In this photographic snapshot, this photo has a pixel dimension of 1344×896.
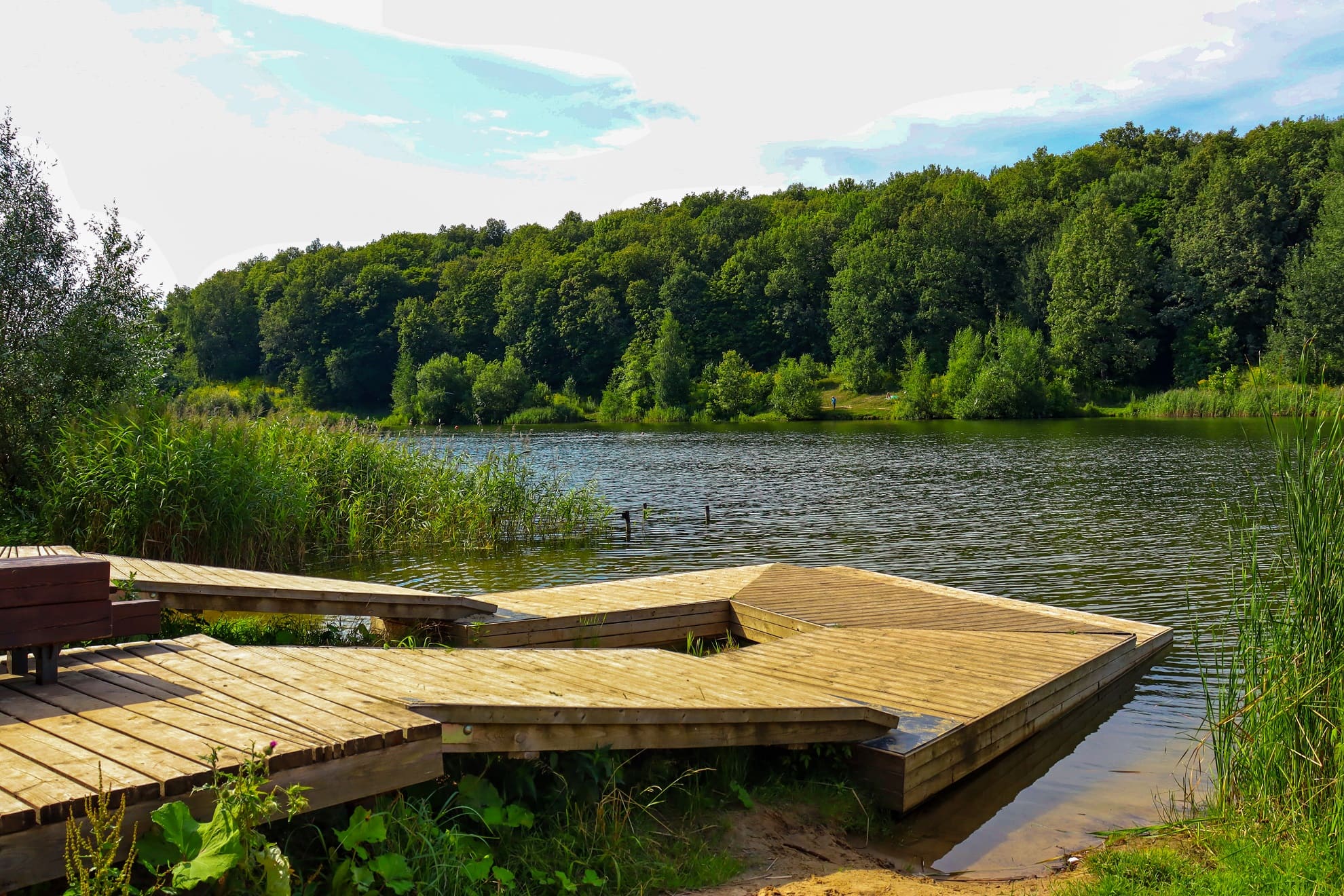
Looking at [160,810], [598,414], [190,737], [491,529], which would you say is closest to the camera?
[160,810]

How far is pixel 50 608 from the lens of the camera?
3.77 meters

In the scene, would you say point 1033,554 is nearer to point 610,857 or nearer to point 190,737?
point 610,857

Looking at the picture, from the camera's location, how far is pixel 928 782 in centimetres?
544

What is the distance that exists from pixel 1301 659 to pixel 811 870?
8.71ft

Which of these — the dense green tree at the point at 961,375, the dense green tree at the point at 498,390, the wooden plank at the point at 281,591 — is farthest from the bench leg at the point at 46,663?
the dense green tree at the point at 498,390

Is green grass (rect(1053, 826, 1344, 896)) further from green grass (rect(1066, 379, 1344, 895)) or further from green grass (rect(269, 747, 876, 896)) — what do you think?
green grass (rect(269, 747, 876, 896))

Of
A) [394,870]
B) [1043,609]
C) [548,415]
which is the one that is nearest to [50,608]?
[394,870]

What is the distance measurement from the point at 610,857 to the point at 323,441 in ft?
37.5

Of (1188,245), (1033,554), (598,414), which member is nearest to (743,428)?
(598,414)

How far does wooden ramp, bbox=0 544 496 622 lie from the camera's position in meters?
6.24

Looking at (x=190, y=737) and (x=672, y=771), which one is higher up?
(x=190, y=737)

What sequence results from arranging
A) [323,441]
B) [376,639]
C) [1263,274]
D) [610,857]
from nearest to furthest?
[610,857] → [376,639] → [323,441] → [1263,274]

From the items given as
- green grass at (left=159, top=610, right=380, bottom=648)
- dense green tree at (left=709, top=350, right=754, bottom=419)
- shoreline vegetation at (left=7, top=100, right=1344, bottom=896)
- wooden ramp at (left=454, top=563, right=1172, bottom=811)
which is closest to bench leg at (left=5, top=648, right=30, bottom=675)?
shoreline vegetation at (left=7, top=100, right=1344, bottom=896)

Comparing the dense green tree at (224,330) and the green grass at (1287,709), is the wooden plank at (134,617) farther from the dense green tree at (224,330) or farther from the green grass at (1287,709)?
the dense green tree at (224,330)
